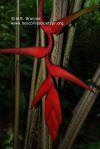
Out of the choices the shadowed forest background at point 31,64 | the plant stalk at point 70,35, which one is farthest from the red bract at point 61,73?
the shadowed forest background at point 31,64

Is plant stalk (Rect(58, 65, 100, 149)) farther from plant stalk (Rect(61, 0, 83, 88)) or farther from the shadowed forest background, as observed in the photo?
the shadowed forest background

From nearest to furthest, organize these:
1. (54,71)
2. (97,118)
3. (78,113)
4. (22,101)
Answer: (54,71), (78,113), (22,101), (97,118)

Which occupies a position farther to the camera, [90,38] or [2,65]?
[2,65]

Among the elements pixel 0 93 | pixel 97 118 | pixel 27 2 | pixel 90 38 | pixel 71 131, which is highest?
pixel 27 2

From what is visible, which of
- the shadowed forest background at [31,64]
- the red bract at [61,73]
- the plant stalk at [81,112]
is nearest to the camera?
the red bract at [61,73]

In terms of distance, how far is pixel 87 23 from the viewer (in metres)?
0.83

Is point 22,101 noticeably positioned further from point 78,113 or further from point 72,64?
point 78,113

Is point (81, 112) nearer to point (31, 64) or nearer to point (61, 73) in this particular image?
point (61, 73)

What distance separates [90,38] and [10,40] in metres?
0.34

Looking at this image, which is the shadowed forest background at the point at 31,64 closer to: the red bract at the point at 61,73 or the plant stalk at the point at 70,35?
the plant stalk at the point at 70,35

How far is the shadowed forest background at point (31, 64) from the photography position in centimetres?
81

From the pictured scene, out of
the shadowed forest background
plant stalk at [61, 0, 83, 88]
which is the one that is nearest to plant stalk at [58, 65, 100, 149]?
plant stalk at [61, 0, 83, 88]

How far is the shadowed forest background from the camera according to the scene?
0.81 m

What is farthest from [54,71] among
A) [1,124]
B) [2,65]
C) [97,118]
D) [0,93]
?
[97,118]
